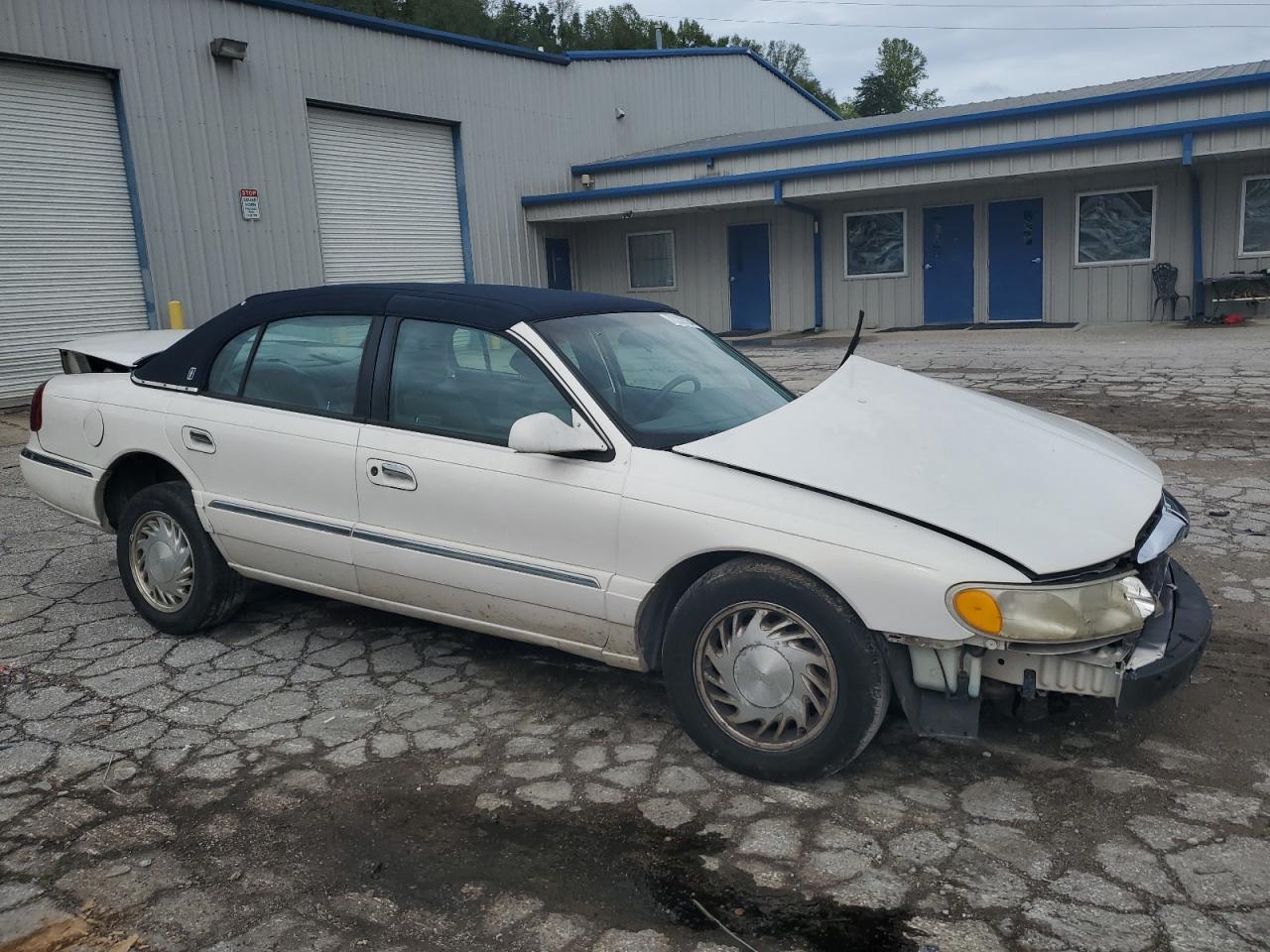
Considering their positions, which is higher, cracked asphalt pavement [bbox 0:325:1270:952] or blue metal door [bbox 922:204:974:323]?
blue metal door [bbox 922:204:974:323]

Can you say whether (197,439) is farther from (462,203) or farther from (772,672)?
(462,203)


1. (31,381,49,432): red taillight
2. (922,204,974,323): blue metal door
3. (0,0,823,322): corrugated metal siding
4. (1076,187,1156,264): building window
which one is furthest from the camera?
(922,204,974,323): blue metal door

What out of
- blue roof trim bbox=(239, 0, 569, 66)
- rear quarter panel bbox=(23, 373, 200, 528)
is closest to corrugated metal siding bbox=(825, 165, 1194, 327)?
blue roof trim bbox=(239, 0, 569, 66)

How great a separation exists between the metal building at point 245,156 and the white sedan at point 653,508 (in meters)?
10.0

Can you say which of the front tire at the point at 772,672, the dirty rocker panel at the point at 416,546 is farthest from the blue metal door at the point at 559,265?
the front tire at the point at 772,672

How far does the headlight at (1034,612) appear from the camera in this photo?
288 centimetres

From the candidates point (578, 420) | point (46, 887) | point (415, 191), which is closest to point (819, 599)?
point (578, 420)

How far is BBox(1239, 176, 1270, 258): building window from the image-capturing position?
54.3 feet

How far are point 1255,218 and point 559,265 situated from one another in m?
13.4

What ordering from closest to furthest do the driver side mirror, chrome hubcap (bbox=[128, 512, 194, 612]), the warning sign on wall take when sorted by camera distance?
the driver side mirror → chrome hubcap (bbox=[128, 512, 194, 612]) → the warning sign on wall

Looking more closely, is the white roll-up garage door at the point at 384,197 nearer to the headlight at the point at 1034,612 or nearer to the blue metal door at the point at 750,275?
the blue metal door at the point at 750,275

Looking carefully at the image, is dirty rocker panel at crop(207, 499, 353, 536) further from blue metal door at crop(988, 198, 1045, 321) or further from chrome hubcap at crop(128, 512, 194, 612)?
blue metal door at crop(988, 198, 1045, 321)

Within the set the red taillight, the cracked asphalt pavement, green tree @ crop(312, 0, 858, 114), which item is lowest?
the cracked asphalt pavement

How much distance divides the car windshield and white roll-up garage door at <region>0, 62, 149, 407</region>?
11636mm
